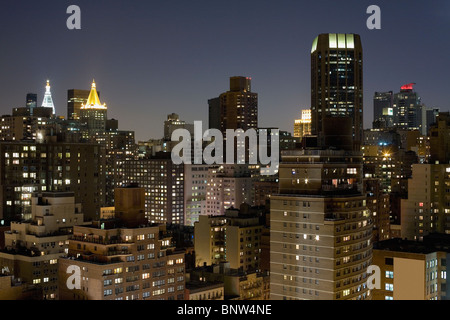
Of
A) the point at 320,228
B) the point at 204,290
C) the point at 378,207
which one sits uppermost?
the point at 320,228

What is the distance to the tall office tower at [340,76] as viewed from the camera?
99.2 m

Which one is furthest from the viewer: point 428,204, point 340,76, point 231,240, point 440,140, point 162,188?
point 340,76

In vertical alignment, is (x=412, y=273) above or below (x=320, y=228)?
below

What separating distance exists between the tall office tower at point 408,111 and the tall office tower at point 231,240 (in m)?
89.8

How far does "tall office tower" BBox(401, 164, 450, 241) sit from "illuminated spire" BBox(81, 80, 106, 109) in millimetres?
84109

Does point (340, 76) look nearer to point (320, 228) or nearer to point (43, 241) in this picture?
point (43, 241)

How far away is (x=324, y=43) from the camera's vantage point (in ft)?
327

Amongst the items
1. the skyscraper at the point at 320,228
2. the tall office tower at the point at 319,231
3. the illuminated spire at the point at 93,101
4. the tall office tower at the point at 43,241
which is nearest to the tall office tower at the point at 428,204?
the skyscraper at the point at 320,228

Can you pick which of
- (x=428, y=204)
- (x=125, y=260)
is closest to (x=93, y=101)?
(x=428, y=204)

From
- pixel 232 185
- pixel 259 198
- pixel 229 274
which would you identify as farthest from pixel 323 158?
pixel 232 185

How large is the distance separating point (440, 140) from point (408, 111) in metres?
81.8
